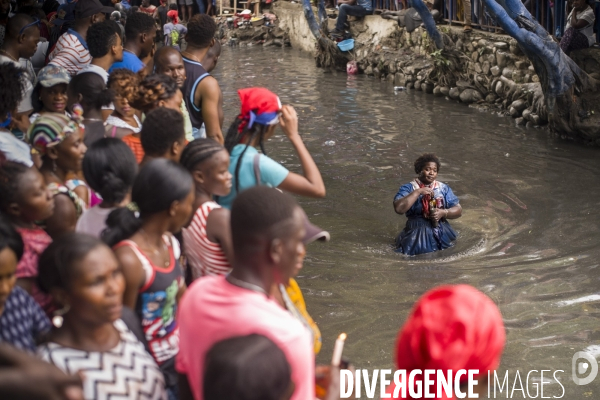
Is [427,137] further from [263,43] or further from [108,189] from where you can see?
[263,43]

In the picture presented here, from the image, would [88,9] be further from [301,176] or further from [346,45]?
[346,45]

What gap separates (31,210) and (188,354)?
49.3 inches

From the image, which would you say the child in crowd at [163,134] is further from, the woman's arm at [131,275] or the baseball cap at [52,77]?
the baseball cap at [52,77]

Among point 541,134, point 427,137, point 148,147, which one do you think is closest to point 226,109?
point 427,137

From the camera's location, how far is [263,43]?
2562 centimetres

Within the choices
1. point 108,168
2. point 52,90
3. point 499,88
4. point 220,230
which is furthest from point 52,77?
point 499,88

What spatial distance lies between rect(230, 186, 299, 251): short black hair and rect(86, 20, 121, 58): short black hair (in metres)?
3.91

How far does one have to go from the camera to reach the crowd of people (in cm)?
215

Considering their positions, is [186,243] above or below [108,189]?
below

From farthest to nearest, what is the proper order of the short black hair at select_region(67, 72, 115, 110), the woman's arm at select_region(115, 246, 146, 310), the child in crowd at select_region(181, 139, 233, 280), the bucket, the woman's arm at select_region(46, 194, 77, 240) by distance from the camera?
the bucket < the short black hair at select_region(67, 72, 115, 110) < the woman's arm at select_region(46, 194, 77, 240) < the child in crowd at select_region(181, 139, 233, 280) < the woman's arm at select_region(115, 246, 146, 310)

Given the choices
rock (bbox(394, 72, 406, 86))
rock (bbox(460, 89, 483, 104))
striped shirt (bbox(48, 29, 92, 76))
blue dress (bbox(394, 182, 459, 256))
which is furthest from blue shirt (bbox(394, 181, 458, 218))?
rock (bbox(394, 72, 406, 86))

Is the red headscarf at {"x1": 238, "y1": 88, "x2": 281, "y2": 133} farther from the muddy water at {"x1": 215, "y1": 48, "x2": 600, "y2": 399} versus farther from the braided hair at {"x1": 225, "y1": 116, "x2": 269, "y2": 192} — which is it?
the muddy water at {"x1": 215, "y1": 48, "x2": 600, "y2": 399}

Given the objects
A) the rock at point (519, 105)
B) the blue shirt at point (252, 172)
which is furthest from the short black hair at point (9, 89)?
the rock at point (519, 105)

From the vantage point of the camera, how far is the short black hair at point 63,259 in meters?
2.53
